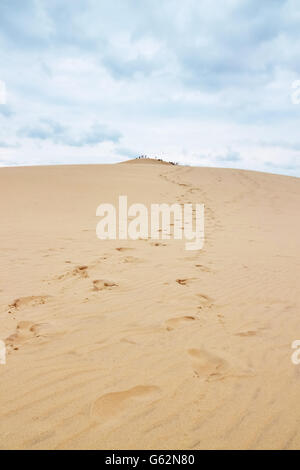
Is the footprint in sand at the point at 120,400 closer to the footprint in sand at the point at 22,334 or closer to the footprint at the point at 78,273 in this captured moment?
the footprint in sand at the point at 22,334

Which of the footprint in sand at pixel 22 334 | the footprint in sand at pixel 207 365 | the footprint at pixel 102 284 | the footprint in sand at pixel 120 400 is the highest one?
the footprint at pixel 102 284

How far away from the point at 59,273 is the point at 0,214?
5.30 m

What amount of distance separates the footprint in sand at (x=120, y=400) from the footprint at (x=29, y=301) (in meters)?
1.66

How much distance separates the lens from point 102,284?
3.84 metres

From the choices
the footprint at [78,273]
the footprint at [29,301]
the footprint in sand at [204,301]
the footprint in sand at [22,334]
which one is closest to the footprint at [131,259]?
the footprint at [78,273]

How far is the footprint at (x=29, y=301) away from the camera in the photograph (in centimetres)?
317

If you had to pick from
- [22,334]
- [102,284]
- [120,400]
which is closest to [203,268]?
[102,284]

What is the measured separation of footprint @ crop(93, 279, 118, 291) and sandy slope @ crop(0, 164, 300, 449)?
0.03 m

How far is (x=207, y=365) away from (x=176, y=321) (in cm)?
72

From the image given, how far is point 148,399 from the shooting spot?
6.18 ft

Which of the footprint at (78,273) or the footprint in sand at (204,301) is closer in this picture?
the footprint in sand at (204,301)
